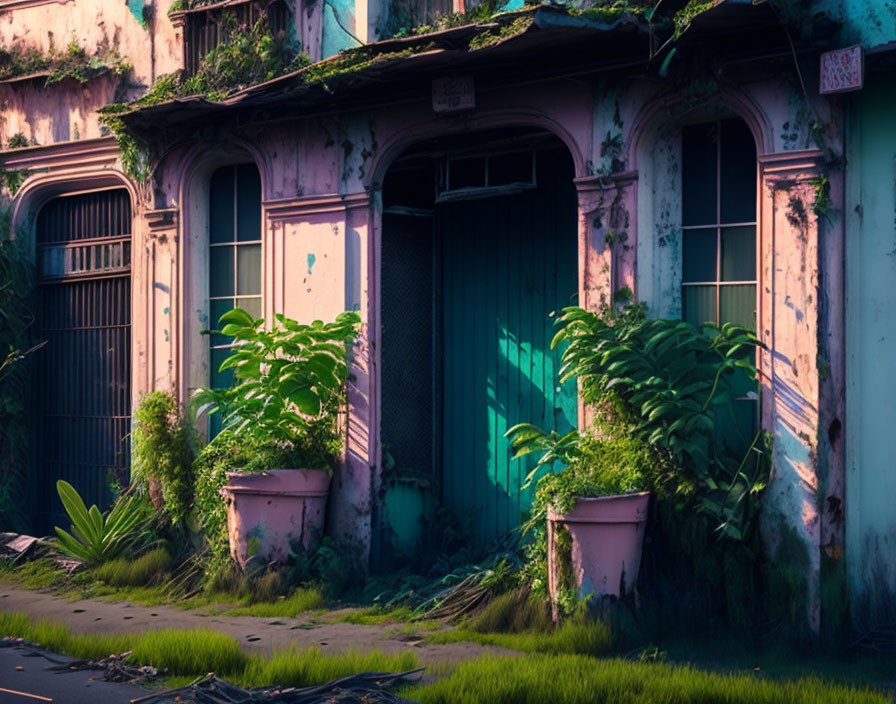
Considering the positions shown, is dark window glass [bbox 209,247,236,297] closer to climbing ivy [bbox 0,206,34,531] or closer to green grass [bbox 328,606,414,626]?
climbing ivy [bbox 0,206,34,531]

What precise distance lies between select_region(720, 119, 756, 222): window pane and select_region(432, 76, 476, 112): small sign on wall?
1.93m

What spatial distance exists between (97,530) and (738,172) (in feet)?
20.7

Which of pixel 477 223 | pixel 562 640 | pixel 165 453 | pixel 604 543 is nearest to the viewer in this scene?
pixel 562 640

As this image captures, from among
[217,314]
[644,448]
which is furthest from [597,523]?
[217,314]

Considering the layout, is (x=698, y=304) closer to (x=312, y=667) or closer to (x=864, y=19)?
(x=864, y=19)

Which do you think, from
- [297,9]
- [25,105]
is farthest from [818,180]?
[25,105]

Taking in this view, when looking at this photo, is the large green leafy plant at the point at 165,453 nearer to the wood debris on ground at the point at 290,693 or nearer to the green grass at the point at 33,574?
the green grass at the point at 33,574

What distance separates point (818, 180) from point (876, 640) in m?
3.01

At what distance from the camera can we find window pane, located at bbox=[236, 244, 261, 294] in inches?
439

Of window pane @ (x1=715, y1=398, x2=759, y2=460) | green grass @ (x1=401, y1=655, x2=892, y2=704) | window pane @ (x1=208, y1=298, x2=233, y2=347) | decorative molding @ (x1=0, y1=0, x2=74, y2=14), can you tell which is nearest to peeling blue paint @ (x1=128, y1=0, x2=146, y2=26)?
decorative molding @ (x1=0, y1=0, x2=74, y2=14)

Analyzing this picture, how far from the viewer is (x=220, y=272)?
37.4 ft

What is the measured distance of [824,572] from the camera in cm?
786

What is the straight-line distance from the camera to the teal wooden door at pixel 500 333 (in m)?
10.1

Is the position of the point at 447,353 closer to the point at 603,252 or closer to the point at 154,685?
the point at 603,252
